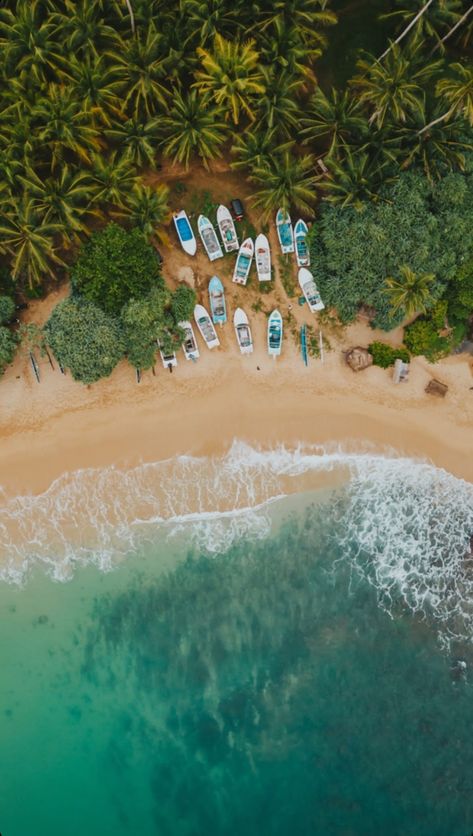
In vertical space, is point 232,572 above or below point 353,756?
above

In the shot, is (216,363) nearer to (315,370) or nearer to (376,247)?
(315,370)

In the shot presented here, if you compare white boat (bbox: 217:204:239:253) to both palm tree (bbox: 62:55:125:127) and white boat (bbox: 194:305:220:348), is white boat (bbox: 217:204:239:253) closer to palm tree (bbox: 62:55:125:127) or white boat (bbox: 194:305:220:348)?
white boat (bbox: 194:305:220:348)

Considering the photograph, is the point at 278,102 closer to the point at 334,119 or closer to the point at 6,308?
the point at 334,119

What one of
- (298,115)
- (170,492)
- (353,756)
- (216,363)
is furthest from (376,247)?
(353,756)

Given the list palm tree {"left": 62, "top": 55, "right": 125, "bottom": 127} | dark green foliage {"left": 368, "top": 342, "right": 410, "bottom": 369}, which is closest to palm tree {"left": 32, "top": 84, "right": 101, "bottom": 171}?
palm tree {"left": 62, "top": 55, "right": 125, "bottom": 127}

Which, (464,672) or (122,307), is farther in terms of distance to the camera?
(464,672)

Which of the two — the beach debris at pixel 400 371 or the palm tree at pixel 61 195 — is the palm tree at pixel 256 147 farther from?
the beach debris at pixel 400 371

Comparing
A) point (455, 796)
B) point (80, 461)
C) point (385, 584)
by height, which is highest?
point (80, 461)
